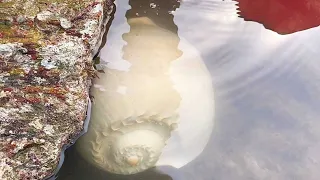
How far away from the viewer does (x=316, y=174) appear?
7.41 feet

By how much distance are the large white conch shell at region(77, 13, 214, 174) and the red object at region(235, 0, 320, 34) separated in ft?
2.24

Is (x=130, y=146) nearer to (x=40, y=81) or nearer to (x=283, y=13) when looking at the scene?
(x=40, y=81)

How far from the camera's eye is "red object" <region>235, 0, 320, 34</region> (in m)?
3.04

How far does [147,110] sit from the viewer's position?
2328 millimetres

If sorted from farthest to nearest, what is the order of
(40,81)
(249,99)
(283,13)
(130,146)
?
1. (283,13)
2. (249,99)
3. (130,146)
4. (40,81)

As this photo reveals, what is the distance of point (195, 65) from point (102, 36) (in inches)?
22.6

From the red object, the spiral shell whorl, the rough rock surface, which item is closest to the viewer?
the rough rock surface

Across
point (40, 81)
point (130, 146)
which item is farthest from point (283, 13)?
point (40, 81)

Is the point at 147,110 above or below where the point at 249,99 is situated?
above

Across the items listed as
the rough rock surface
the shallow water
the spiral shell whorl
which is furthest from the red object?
the rough rock surface

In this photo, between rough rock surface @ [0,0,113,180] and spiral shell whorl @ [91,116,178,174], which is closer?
rough rock surface @ [0,0,113,180]

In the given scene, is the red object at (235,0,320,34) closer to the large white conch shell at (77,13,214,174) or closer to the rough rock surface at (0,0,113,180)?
the large white conch shell at (77,13,214,174)

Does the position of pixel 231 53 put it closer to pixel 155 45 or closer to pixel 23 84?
pixel 155 45

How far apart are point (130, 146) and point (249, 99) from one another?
77 centimetres
